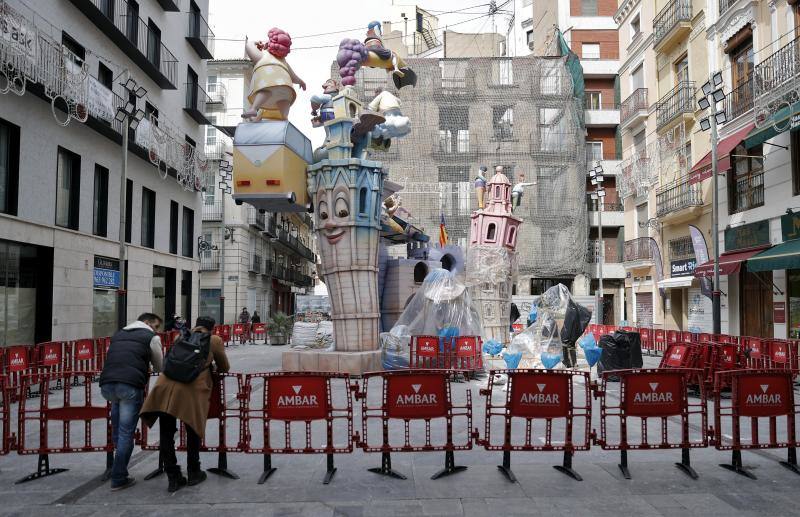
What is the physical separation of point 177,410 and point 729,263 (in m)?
18.4

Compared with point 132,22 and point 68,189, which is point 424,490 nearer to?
point 68,189

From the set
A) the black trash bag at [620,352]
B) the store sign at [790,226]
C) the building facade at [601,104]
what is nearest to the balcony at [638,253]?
the building facade at [601,104]

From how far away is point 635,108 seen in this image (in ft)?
93.5

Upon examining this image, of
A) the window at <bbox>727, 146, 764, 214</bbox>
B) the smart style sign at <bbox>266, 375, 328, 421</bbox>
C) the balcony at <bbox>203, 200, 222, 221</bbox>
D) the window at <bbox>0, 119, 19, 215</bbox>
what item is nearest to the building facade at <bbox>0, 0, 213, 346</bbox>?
the window at <bbox>0, 119, 19, 215</bbox>

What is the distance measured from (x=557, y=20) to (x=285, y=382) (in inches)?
1572

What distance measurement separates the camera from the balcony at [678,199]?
2276cm

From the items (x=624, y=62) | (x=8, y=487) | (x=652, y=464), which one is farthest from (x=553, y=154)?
(x=8, y=487)

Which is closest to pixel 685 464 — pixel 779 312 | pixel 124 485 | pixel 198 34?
pixel 124 485

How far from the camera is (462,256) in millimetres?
23516

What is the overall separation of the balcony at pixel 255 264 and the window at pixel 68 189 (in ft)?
71.8

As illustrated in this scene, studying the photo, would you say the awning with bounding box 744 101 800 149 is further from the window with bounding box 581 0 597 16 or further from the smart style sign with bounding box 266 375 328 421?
the window with bounding box 581 0 597 16

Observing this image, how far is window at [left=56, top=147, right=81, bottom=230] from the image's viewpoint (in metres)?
16.8

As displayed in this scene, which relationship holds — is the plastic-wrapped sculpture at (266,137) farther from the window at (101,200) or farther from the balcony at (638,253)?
the balcony at (638,253)

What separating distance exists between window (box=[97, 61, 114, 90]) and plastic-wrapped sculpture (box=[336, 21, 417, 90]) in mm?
9024
